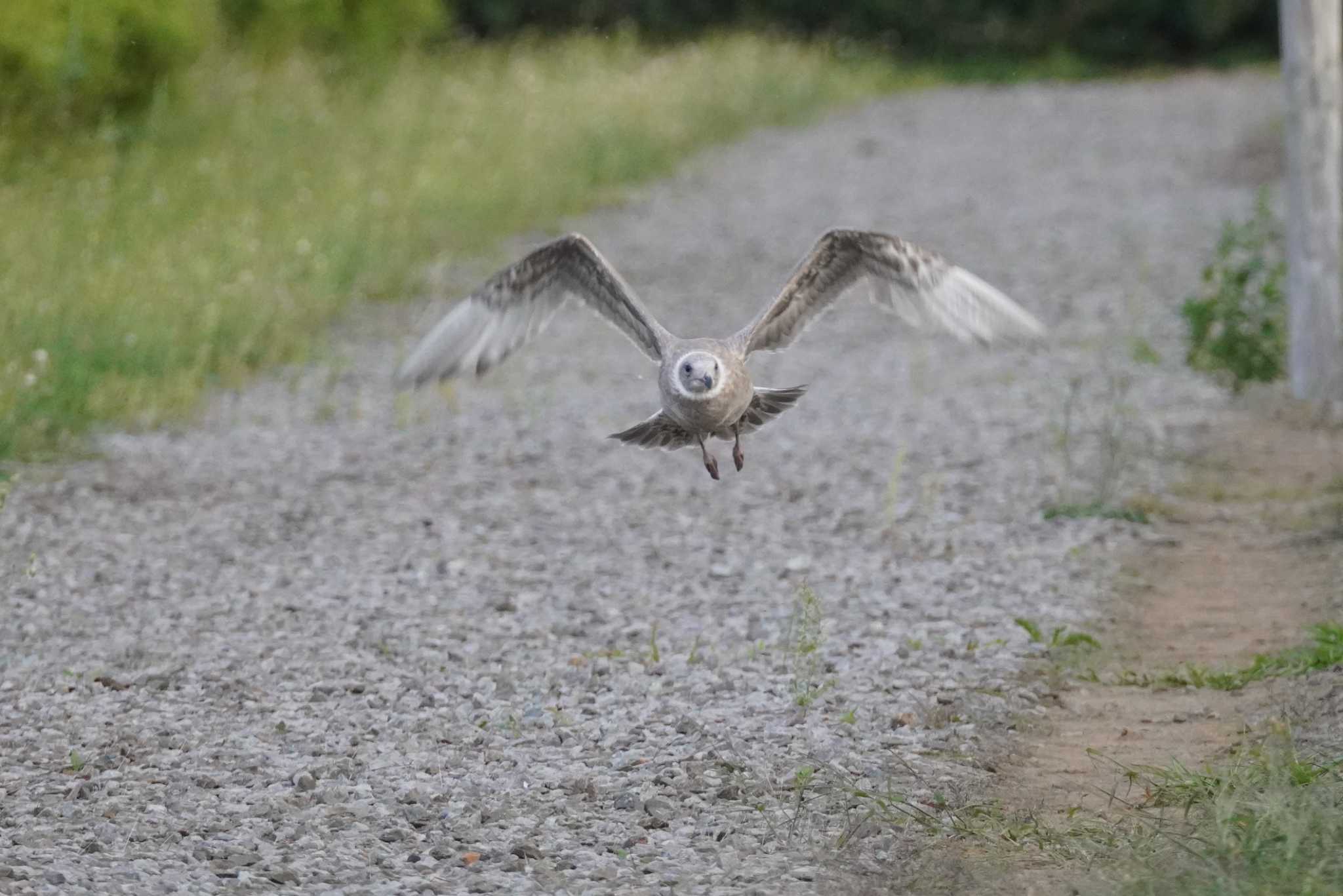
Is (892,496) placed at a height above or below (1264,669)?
above

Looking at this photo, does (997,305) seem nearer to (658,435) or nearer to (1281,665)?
(658,435)

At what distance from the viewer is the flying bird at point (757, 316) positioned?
5816 mm

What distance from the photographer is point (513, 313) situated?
20.2 feet

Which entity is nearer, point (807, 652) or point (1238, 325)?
point (807, 652)

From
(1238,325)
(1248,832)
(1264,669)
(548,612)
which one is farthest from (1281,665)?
(1238,325)

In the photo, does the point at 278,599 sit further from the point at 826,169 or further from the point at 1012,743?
the point at 826,169

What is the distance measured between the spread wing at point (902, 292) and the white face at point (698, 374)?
0.68m

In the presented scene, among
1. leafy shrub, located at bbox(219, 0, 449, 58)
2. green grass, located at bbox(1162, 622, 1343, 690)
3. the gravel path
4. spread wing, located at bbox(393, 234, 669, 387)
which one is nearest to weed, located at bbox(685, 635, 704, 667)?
the gravel path

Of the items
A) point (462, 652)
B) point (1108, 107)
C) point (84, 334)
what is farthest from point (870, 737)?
point (1108, 107)

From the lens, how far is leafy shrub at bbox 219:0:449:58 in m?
16.8

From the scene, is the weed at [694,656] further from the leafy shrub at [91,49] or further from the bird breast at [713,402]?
the leafy shrub at [91,49]

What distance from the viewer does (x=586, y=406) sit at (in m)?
9.61

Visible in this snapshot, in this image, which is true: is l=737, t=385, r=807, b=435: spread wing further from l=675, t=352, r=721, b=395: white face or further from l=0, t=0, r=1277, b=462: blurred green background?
l=0, t=0, r=1277, b=462: blurred green background

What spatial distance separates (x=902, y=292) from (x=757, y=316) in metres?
0.62
